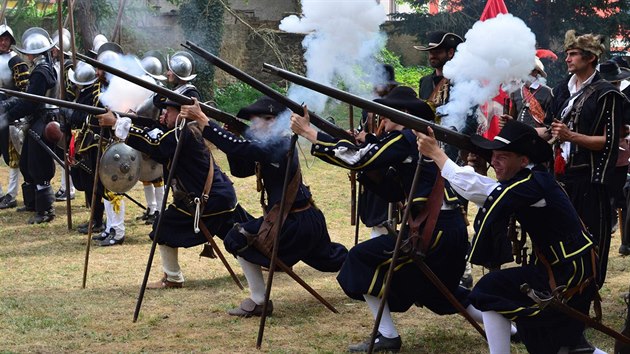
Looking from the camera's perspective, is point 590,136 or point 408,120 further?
point 590,136

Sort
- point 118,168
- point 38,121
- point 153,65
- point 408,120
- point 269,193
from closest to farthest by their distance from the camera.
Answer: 1. point 408,120
2. point 269,193
3. point 118,168
4. point 153,65
5. point 38,121

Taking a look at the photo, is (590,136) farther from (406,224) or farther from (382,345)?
(382,345)

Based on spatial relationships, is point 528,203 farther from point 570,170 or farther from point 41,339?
point 41,339

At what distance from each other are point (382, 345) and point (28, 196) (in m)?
7.97

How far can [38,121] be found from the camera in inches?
516

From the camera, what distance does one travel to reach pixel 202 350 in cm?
702

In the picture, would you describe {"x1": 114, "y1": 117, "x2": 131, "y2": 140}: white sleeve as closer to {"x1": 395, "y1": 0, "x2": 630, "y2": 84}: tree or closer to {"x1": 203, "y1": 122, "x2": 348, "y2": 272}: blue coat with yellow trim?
{"x1": 203, "y1": 122, "x2": 348, "y2": 272}: blue coat with yellow trim

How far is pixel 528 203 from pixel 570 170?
76.4 inches

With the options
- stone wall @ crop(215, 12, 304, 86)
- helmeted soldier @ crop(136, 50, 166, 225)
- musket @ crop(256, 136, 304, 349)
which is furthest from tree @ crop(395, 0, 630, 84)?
musket @ crop(256, 136, 304, 349)

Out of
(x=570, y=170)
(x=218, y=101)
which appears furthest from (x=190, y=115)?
(x=218, y=101)

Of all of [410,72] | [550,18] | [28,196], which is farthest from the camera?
[410,72]

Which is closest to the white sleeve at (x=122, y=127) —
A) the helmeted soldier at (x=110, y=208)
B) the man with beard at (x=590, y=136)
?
the helmeted soldier at (x=110, y=208)

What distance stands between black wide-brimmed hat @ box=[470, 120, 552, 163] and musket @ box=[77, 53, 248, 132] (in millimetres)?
2694

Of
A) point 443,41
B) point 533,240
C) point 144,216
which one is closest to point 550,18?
point 144,216
